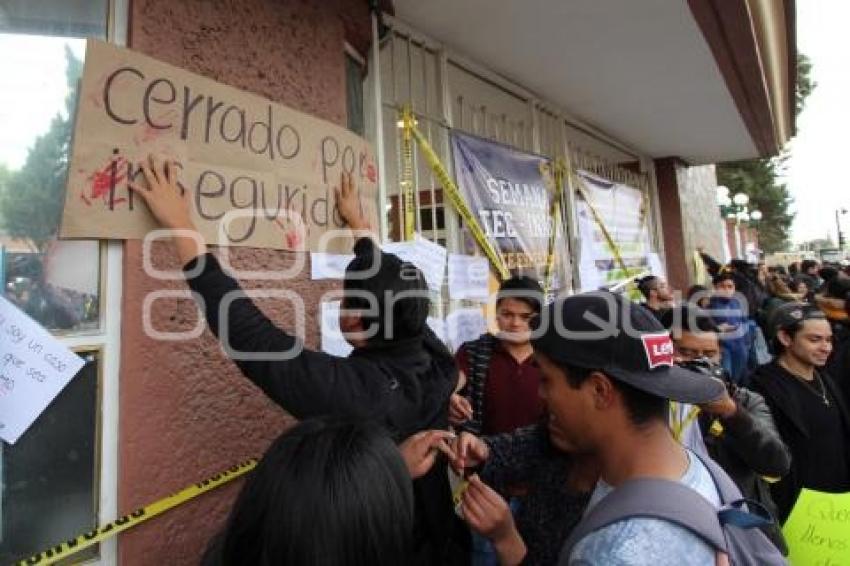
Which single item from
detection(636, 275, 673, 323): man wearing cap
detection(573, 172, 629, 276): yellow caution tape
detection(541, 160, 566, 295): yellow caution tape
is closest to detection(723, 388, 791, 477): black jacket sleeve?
detection(541, 160, 566, 295): yellow caution tape

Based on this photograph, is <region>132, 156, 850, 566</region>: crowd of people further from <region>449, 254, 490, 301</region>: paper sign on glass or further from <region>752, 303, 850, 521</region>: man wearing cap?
<region>449, 254, 490, 301</region>: paper sign on glass

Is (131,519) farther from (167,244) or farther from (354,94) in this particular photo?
(354,94)

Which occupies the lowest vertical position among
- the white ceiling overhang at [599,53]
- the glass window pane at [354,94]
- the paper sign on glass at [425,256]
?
the paper sign on glass at [425,256]

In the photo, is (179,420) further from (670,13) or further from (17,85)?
(670,13)

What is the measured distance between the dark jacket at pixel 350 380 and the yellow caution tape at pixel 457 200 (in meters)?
1.84

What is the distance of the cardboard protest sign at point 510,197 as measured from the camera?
3580 mm

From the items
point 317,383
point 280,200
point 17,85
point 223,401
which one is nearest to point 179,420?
point 223,401

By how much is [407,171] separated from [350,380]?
1.79m

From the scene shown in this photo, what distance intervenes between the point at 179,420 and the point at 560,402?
1.07 m

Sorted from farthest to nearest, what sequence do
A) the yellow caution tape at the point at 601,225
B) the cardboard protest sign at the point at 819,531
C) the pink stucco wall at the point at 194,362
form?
the yellow caution tape at the point at 601,225
the cardboard protest sign at the point at 819,531
the pink stucco wall at the point at 194,362

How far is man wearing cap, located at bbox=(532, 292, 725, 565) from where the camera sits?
1032 mm

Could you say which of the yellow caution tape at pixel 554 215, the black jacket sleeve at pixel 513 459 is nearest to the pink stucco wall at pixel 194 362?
the black jacket sleeve at pixel 513 459

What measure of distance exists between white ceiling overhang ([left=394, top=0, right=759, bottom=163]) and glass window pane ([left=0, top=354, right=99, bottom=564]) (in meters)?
2.45

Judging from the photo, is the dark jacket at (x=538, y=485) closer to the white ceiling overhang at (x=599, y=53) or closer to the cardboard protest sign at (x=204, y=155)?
the cardboard protest sign at (x=204, y=155)
